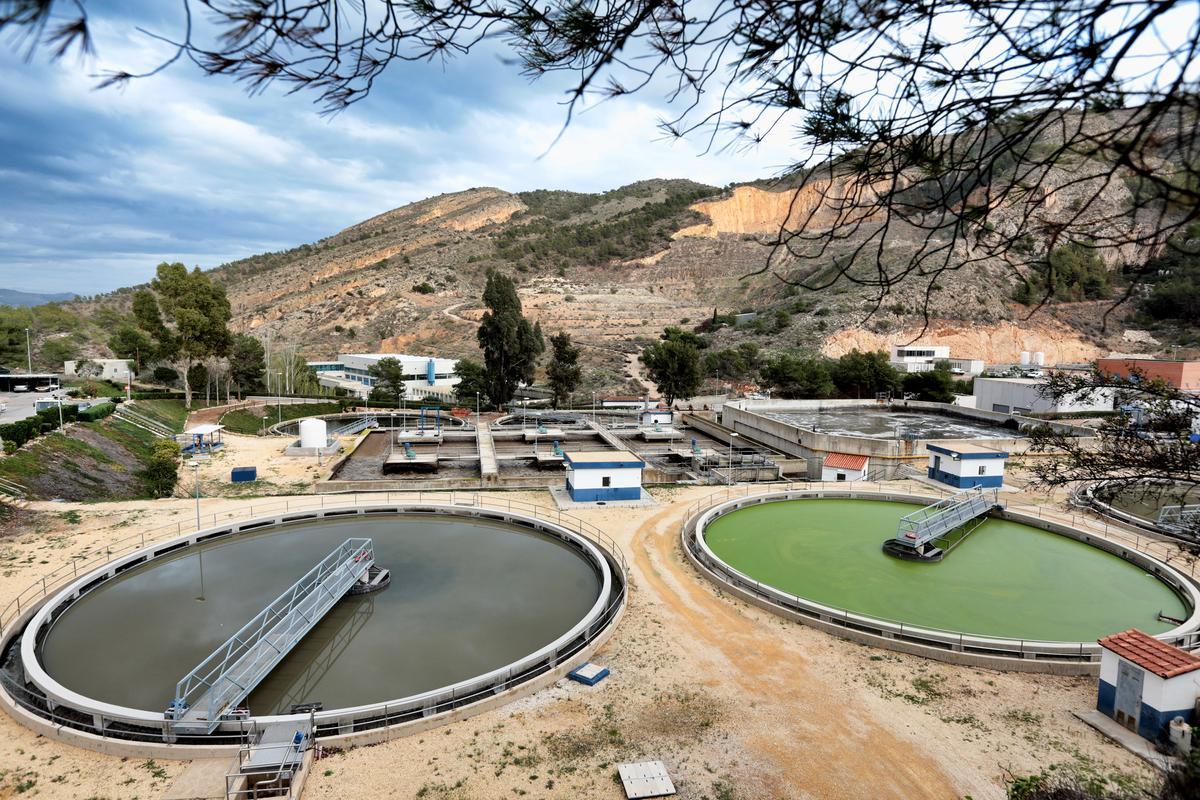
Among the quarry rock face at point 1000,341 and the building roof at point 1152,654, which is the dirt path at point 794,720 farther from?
the quarry rock face at point 1000,341

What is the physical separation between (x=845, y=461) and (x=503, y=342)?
21.9 meters

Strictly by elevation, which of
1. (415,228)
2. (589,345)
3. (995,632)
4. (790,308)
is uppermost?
(415,228)

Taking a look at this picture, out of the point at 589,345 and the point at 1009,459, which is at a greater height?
the point at 589,345

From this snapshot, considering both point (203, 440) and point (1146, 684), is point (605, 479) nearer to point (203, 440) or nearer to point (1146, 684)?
point (1146, 684)

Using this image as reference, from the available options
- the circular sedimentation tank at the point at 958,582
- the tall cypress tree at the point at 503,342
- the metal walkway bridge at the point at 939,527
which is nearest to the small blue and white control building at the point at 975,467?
the metal walkway bridge at the point at 939,527

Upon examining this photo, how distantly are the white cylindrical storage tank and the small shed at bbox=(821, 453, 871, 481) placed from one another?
74.8 feet

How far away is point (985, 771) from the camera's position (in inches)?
339

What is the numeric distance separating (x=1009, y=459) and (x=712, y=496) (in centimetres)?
1500

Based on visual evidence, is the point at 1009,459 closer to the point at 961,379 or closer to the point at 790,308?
the point at 961,379

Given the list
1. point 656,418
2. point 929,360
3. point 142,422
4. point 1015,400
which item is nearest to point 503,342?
point 656,418

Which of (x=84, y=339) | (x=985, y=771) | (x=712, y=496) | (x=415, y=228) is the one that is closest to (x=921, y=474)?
(x=712, y=496)

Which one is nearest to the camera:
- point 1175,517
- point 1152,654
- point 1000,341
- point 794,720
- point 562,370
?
point 1152,654

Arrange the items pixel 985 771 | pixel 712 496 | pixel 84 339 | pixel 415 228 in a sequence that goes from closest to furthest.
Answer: pixel 985 771, pixel 712 496, pixel 84 339, pixel 415 228

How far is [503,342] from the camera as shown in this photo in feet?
130
